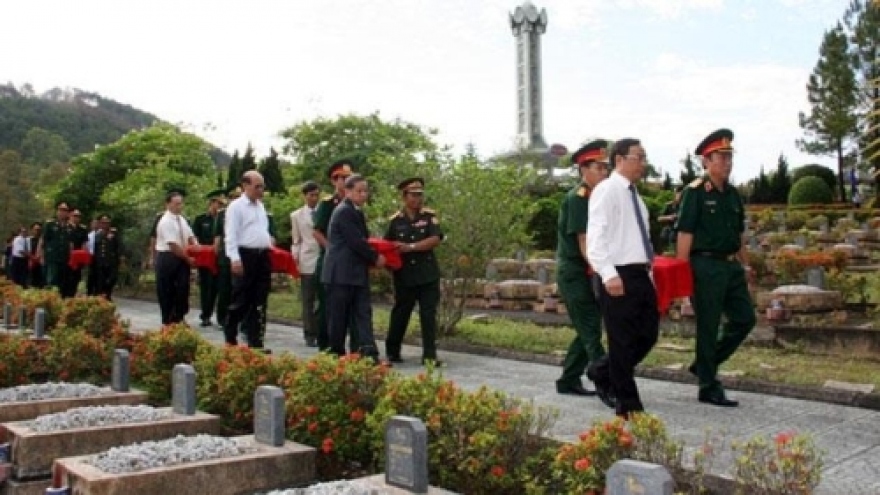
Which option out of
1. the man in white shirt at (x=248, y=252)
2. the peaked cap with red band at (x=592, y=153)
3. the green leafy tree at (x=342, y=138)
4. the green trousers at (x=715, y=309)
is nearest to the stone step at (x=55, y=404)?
the man in white shirt at (x=248, y=252)

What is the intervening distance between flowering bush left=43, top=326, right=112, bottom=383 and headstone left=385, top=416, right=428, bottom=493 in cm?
444

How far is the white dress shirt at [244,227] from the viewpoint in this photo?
337 inches

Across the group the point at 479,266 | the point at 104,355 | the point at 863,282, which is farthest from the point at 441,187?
the point at 863,282

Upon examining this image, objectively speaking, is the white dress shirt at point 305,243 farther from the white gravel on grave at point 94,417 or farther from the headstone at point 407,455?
the headstone at point 407,455

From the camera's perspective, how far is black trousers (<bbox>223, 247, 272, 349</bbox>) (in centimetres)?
869

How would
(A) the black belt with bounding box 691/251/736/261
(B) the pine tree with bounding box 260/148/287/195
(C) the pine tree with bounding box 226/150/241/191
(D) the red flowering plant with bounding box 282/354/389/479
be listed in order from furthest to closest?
(B) the pine tree with bounding box 260/148/287/195 → (C) the pine tree with bounding box 226/150/241/191 → (A) the black belt with bounding box 691/251/736/261 → (D) the red flowering plant with bounding box 282/354/389/479

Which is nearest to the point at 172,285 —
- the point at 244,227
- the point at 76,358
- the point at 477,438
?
the point at 244,227

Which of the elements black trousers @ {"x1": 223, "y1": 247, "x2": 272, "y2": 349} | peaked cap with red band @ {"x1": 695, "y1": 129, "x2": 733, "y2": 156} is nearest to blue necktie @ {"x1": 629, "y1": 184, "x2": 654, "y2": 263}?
peaked cap with red band @ {"x1": 695, "y1": 129, "x2": 733, "y2": 156}

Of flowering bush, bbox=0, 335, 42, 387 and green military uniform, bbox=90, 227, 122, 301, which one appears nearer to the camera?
flowering bush, bbox=0, 335, 42, 387

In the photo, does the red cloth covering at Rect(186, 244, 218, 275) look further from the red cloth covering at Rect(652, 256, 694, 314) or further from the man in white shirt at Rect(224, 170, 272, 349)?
the red cloth covering at Rect(652, 256, 694, 314)

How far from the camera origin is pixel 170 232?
33.5 ft

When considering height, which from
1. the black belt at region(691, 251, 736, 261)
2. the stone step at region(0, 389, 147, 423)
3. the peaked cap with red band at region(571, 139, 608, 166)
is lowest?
the stone step at region(0, 389, 147, 423)

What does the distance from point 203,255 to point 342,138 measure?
29916 millimetres

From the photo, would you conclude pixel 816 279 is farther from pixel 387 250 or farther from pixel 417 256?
pixel 387 250
